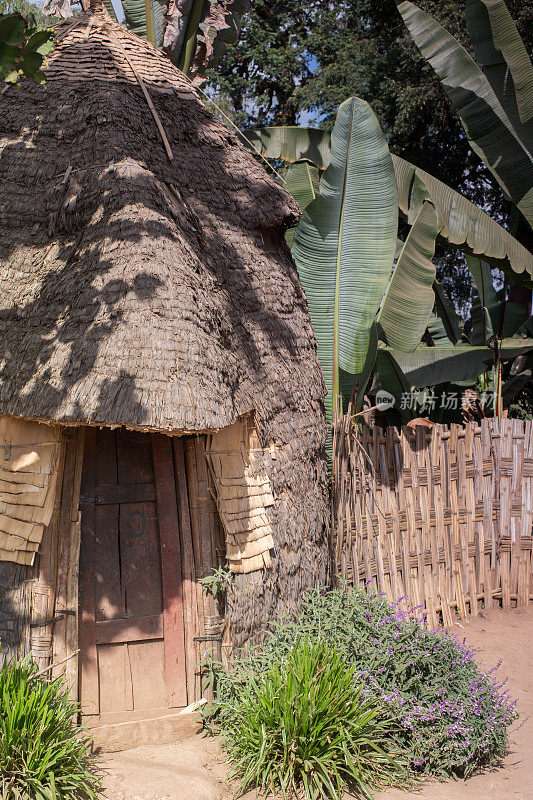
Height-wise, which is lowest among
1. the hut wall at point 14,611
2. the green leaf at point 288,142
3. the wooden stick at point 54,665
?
the wooden stick at point 54,665

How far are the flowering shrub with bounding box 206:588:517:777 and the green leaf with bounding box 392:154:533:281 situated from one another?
183 inches

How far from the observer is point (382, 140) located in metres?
6.70

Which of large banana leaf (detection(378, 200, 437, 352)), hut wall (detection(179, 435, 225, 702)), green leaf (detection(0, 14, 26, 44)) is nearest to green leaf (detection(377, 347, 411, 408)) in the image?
large banana leaf (detection(378, 200, 437, 352))

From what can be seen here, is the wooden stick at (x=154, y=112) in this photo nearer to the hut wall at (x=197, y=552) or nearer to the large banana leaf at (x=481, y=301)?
the hut wall at (x=197, y=552)

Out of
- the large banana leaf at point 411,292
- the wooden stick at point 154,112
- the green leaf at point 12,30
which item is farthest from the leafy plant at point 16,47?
the large banana leaf at point 411,292

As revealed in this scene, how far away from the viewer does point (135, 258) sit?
4172mm

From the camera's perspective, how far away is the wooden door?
438 cm

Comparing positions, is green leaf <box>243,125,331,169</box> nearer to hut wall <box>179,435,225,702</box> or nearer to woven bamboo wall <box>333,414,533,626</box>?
woven bamboo wall <box>333,414,533,626</box>

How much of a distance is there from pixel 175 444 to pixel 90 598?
113 cm

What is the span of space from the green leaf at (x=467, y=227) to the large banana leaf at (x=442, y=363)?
109 centimetres

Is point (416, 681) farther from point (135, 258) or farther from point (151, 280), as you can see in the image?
point (135, 258)

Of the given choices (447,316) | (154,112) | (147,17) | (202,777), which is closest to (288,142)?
(147,17)

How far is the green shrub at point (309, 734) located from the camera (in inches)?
149

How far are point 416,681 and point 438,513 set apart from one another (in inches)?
109
